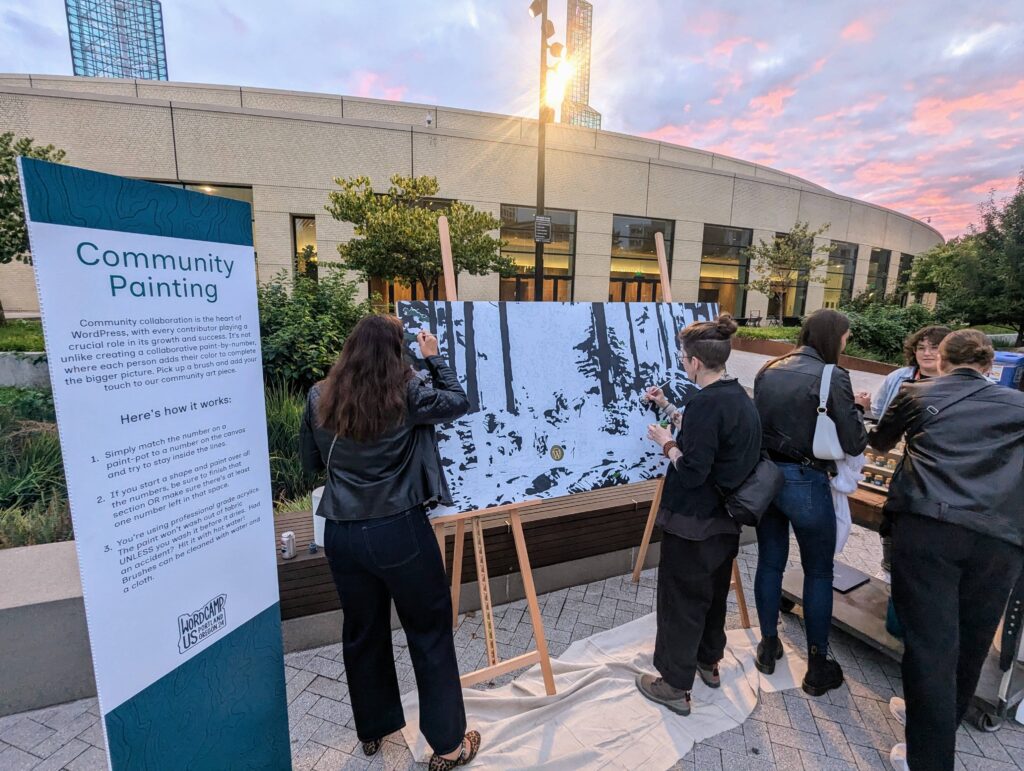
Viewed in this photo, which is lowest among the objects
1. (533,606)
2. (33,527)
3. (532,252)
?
(533,606)

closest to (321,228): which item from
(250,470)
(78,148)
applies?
(78,148)

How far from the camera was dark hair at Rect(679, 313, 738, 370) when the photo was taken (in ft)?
6.91

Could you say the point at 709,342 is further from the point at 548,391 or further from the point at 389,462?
the point at 389,462

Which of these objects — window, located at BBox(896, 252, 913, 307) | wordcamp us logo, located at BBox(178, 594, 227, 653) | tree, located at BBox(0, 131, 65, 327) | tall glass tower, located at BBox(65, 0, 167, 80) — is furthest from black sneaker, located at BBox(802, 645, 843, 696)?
tall glass tower, located at BBox(65, 0, 167, 80)

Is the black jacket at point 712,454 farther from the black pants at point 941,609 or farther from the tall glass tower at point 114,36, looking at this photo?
the tall glass tower at point 114,36

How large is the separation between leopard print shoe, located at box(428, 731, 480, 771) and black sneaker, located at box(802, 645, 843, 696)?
1732 millimetres

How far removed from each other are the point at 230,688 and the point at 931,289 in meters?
32.6

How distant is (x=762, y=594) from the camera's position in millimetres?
2580

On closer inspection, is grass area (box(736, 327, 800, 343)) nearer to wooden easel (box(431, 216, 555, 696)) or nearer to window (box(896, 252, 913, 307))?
window (box(896, 252, 913, 307))

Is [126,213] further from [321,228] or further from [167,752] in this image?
[321,228]

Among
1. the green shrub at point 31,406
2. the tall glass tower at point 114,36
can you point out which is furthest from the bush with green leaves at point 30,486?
the tall glass tower at point 114,36

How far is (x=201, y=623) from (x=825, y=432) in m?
2.63

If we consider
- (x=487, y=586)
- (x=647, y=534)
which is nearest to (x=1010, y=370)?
(x=647, y=534)

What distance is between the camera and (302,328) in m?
5.27
